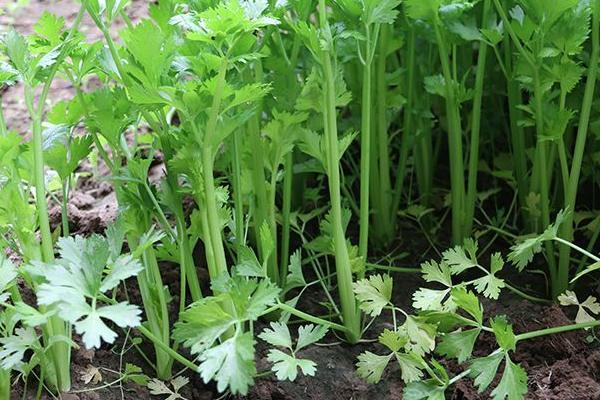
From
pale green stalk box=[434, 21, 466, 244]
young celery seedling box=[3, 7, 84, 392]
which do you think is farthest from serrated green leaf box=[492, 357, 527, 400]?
young celery seedling box=[3, 7, 84, 392]

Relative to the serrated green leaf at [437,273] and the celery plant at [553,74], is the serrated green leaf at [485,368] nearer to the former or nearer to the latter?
the serrated green leaf at [437,273]

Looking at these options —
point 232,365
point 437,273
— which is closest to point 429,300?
point 437,273

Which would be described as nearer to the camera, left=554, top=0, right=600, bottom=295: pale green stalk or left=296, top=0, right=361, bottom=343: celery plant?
left=296, top=0, right=361, bottom=343: celery plant

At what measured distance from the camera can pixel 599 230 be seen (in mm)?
1446

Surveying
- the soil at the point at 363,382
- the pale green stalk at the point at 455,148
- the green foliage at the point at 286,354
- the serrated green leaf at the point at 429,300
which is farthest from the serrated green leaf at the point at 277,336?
the pale green stalk at the point at 455,148

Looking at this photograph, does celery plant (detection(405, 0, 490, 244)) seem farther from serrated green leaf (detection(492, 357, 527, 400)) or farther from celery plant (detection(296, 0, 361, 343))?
serrated green leaf (detection(492, 357, 527, 400))

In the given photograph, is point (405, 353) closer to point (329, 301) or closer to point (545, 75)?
point (329, 301)

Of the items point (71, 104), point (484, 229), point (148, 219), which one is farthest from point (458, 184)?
point (71, 104)

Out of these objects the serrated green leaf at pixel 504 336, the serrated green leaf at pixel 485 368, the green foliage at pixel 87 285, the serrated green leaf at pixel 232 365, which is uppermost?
the green foliage at pixel 87 285

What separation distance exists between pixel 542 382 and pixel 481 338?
0.13 meters

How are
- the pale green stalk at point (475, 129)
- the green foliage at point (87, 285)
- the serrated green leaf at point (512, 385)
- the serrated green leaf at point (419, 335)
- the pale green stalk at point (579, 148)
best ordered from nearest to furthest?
the green foliage at point (87, 285), the serrated green leaf at point (512, 385), the serrated green leaf at point (419, 335), the pale green stalk at point (579, 148), the pale green stalk at point (475, 129)

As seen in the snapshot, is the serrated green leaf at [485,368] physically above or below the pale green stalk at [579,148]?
below

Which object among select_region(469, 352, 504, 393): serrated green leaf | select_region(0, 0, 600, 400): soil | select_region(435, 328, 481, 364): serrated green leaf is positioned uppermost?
select_region(435, 328, 481, 364): serrated green leaf

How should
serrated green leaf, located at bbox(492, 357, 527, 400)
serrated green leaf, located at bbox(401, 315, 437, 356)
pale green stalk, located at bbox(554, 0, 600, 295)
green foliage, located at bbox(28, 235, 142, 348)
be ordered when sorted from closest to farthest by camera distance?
green foliage, located at bbox(28, 235, 142, 348) < serrated green leaf, located at bbox(492, 357, 527, 400) < serrated green leaf, located at bbox(401, 315, 437, 356) < pale green stalk, located at bbox(554, 0, 600, 295)
